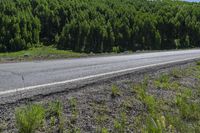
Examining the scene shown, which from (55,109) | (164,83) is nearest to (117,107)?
(55,109)

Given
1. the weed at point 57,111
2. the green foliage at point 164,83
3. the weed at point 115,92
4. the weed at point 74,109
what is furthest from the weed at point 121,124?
the green foliage at point 164,83

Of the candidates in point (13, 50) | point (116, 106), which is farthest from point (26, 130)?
point (13, 50)

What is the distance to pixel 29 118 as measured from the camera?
5.70 m

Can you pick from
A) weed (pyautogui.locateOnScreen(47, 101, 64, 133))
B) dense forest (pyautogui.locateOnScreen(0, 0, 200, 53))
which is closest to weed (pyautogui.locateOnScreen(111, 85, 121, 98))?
weed (pyautogui.locateOnScreen(47, 101, 64, 133))

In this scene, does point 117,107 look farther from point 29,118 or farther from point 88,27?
point 88,27

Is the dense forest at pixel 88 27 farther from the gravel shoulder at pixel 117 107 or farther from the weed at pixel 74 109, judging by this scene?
the weed at pixel 74 109

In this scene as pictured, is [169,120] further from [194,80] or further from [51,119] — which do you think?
[194,80]

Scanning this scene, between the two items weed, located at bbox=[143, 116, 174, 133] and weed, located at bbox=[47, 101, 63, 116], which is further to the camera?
weed, located at bbox=[143, 116, 174, 133]

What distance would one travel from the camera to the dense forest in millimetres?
54344

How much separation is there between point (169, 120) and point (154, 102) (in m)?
0.71

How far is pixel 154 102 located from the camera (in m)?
8.61

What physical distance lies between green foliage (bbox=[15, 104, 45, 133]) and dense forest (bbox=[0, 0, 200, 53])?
44329 mm

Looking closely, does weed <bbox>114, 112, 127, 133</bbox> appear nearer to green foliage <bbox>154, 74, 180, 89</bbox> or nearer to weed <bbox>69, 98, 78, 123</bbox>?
weed <bbox>69, 98, 78, 123</bbox>

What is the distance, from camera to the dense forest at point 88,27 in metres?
54.3
